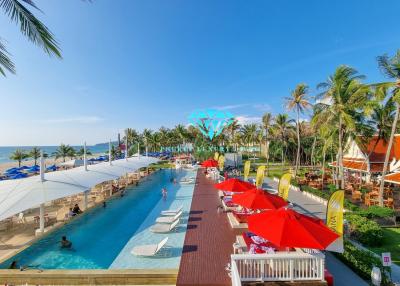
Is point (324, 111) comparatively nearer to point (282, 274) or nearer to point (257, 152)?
point (282, 274)

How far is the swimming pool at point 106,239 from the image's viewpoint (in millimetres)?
9508

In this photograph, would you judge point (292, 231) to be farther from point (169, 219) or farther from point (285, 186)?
point (169, 219)

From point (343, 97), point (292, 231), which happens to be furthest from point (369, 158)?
point (292, 231)

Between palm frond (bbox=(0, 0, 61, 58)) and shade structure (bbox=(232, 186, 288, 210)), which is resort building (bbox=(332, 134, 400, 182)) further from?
palm frond (bbox=(0, 0, 61, 58))

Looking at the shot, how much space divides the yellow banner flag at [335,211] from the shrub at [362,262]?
1.86 metres

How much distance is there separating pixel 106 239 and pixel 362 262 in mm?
10482

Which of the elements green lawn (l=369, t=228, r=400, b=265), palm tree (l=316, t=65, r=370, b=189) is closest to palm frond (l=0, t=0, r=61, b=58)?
green lawn (l=369, t=228, r=400, b=265)

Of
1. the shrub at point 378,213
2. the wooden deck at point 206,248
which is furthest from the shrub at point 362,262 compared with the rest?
the shrub at point 378,213

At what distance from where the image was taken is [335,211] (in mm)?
7836

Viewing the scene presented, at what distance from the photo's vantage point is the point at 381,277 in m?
7.60

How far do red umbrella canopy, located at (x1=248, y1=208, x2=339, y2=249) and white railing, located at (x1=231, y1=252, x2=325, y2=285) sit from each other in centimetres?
76

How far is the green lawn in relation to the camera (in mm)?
10506

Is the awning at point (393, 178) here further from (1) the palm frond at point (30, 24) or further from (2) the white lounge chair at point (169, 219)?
(1) the palm frond at point (30, 24)

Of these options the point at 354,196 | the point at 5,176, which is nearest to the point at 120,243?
the point at 354,196
